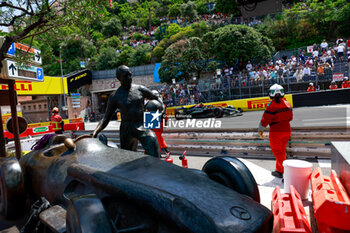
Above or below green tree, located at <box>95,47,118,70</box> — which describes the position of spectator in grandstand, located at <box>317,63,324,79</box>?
below

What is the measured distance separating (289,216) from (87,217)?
1.88 metres

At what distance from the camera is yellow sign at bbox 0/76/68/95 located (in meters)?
18.5

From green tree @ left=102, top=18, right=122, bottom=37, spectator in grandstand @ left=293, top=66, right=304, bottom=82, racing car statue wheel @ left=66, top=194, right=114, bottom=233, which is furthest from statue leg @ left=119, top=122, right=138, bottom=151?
green tree @ left=102, top=18, right=122, bottom=37

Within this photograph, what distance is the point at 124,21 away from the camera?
7306cm

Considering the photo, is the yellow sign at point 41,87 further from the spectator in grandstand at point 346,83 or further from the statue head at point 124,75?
the spectator in grandstand at point 346,83

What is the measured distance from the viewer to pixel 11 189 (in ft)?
9.32

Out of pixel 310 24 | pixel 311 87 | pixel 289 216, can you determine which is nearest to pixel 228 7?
pixel 310 24

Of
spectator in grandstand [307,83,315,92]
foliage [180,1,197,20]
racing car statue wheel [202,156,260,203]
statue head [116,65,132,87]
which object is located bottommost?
racing car statue wheel [202,156,260,203]

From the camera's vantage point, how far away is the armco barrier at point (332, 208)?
6.68 feet

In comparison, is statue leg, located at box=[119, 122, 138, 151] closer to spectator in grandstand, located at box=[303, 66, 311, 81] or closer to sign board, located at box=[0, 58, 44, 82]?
sign board, located at box=[0, 58, 44, 82]

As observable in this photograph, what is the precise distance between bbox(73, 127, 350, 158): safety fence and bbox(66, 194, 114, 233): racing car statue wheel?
3.79 m

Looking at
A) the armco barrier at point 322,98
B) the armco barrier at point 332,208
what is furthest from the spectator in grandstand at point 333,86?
the armco barrier at point 332,208

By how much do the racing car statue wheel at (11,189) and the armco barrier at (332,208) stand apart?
3.34m

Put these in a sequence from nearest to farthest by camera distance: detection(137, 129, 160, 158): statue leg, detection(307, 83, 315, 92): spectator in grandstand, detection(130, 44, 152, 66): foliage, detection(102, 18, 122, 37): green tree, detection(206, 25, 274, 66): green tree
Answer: detection(137, 129, 160, 158): statue leg < detection(307, 83, 315, 92): spectator in grandstand < detection(206, 25, 274, 66): green tree < detection(130, 44, 152, 66): foliage < detection(102, 18, 122, 37): green tree
